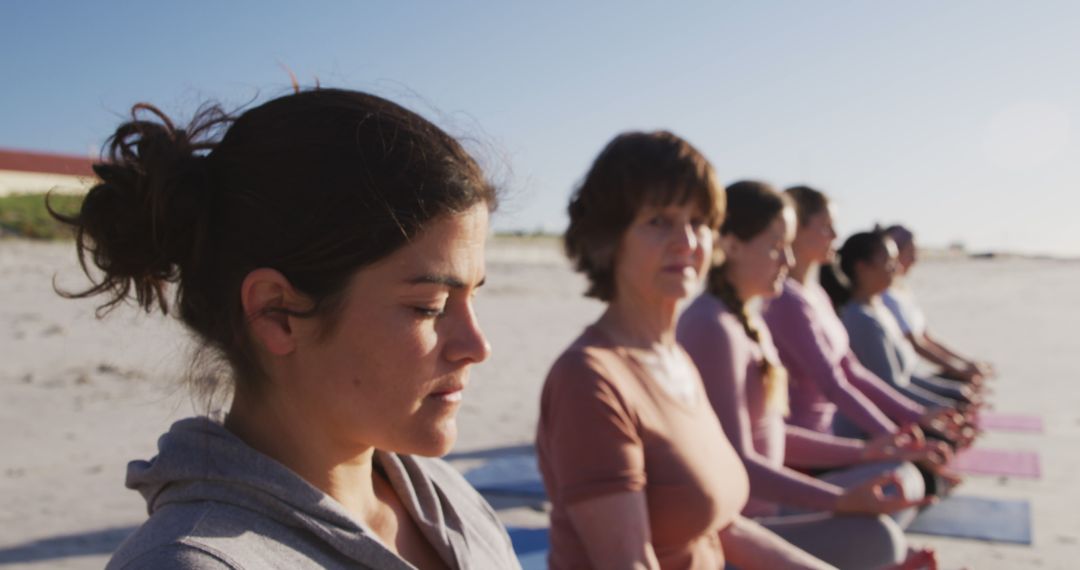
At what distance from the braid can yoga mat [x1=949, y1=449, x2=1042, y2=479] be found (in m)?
3.06

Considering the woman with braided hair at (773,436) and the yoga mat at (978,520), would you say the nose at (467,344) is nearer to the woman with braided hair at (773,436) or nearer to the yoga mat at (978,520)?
Result: the woman with braided hair at (773,436)

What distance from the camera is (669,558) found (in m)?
2.26

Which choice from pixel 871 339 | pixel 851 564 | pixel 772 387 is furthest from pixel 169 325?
pixel 871 339

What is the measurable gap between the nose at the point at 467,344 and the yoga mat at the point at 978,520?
3.94m

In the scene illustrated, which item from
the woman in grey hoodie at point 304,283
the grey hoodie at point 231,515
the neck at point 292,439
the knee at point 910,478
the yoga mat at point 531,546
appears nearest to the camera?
the grey hoodie at point 231,515

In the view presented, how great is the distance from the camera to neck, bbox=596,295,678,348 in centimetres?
252

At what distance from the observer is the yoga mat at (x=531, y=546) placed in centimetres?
349

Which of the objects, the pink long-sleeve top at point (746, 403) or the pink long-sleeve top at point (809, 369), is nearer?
the pink long-sleeve top at point (746, 403)

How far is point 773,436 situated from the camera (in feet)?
10.2

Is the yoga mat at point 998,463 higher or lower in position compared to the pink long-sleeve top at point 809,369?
lower

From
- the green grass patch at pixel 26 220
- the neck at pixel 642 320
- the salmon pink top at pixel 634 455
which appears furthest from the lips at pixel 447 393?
the green grass patch at pixel 26 220

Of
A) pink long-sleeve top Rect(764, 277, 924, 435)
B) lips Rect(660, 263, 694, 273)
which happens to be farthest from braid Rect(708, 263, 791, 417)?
pink long-sleeve top Rect(764, 277, 924, 435)

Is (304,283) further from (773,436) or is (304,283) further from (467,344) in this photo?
(773,436)

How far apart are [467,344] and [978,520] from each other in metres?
4.27
